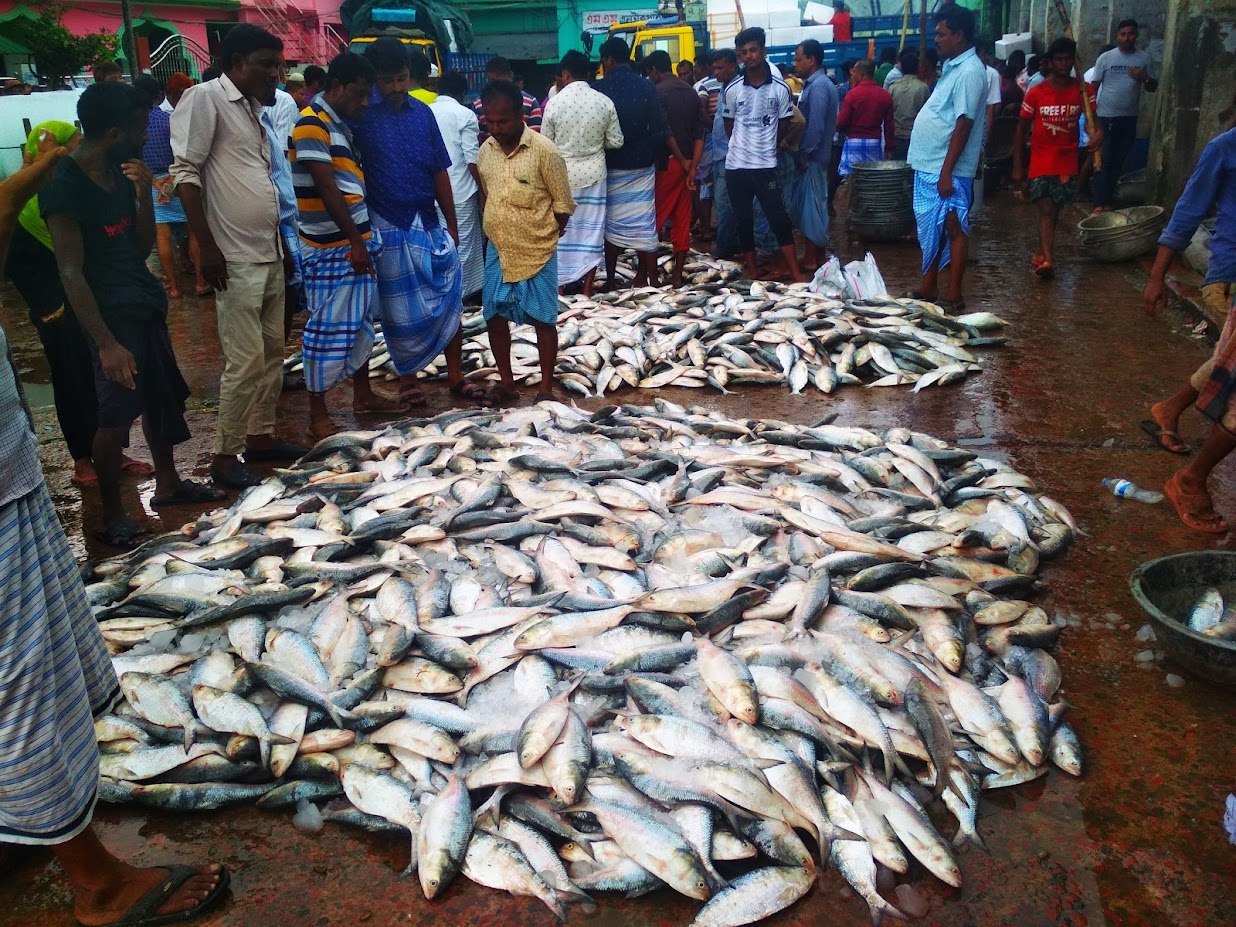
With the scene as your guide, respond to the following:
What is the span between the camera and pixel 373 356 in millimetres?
7602

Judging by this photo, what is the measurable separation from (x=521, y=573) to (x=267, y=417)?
8.43 feet

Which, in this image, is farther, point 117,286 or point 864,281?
point 864,281

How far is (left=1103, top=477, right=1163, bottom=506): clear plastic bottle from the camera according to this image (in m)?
4.33

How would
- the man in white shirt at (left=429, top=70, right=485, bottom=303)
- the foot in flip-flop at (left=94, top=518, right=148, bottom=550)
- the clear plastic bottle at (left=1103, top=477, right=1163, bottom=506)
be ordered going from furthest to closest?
the man in white shirt at (left=429, top=70, right=485, bottom=303) < the foot in flip-flop at (left=94, top=518, right=148, bottom=550) < the clear plastic bottle at (left=1103, top=477, right=1163, bottom=506)

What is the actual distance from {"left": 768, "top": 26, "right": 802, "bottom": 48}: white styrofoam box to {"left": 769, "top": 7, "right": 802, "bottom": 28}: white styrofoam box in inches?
56.5

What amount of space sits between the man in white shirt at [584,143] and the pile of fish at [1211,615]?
5.64 meters

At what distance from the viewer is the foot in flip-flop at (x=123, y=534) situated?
445 cm

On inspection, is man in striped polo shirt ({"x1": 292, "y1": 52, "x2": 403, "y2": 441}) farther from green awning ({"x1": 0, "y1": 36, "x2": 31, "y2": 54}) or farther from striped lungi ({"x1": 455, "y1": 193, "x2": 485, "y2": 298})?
green awning ({"x1": 0, "y1": 36, "x2": 31, "y2": 54})

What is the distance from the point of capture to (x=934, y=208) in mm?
7621

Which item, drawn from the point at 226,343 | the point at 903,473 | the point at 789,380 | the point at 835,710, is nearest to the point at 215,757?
the point at 835,710

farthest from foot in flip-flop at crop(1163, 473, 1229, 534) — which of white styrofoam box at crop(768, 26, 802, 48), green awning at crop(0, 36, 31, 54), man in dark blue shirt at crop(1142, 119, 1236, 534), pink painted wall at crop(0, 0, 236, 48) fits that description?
white styrofoam box at crop(768, 26, 802, 48)

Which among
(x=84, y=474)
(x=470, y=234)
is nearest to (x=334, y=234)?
(x=84, y=474)

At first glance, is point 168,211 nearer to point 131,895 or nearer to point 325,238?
point 325,238

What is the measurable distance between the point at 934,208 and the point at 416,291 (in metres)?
4.34
